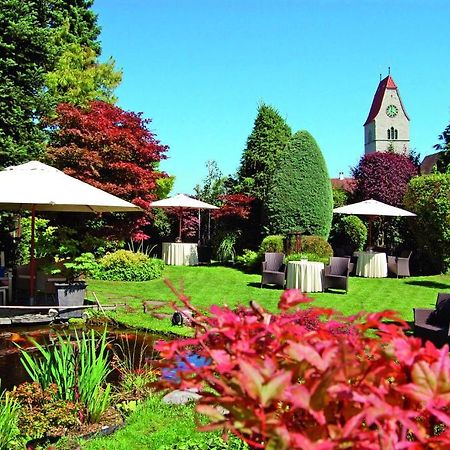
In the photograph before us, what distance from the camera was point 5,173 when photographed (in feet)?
A: 32.7

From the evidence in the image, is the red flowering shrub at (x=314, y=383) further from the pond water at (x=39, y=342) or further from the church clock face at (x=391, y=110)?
the church clock face at (x=391, y=110)

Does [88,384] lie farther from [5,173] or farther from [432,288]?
[432,288]

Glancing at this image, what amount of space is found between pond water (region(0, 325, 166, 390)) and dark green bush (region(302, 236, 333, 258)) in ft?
27.5

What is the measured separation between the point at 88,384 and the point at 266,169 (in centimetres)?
1672

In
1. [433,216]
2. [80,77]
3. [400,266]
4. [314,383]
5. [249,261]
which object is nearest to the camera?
[314,383]

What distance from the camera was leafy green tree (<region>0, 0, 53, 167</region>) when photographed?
560 inches

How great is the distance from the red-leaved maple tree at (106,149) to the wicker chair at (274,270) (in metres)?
4.65

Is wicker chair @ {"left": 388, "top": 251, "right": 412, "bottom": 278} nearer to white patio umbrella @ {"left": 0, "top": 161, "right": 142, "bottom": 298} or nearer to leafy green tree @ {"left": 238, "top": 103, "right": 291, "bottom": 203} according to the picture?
leafy green tree @ {"left": 238, "top": 103, "right": 291, "bottom": 203}

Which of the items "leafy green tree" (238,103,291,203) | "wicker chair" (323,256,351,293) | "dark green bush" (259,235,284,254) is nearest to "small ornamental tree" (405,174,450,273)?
"wicker chair" (323,256,351,293)

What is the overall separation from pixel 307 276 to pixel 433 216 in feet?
16.6

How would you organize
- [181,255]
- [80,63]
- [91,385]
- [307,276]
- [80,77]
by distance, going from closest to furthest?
1. [91,385]
2. [307,276]
3. [181,255]
4. [80,77]
5. [80,63]

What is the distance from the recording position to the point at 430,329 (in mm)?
7137

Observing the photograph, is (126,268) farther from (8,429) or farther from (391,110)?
(391,110)

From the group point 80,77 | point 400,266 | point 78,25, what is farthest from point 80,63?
point 400,266
